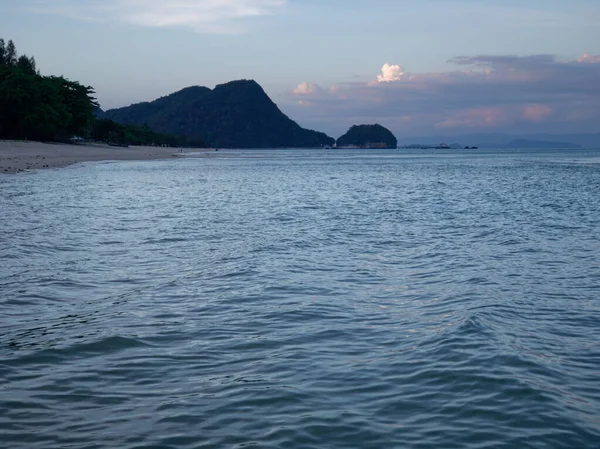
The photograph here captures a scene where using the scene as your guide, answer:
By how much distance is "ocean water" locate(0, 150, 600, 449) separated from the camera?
584 cm

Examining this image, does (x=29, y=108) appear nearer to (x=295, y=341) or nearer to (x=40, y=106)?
(x=40, y=106)

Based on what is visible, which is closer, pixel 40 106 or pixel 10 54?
pixel 40 106

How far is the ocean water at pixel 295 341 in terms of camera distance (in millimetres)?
5840

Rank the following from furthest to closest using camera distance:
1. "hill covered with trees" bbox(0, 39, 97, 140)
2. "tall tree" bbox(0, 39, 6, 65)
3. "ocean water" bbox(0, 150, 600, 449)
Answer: "tall tree" bbox(0, 39, 6, 65), "hill covered with trees" bbox(0, 39, 97, 140), "ocean water" bbox(0, 150, 600, 449)

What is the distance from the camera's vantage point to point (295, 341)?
855 cm

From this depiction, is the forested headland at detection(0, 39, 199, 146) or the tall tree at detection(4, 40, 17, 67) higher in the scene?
the tall tree at detection(4, 40, 17, 67)

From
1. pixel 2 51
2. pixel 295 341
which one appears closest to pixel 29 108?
pixel 2 51

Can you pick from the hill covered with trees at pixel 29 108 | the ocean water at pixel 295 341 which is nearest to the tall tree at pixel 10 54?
the hill covered with trees at pixel 29 108

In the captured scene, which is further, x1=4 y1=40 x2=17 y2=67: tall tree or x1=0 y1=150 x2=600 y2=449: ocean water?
x1=4 y1=40 x2=17 y2=67: tall tree

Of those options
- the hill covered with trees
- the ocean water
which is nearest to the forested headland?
the hill covered with trees

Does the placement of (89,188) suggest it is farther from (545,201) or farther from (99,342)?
(99,342)

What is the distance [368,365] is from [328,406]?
4.54ft

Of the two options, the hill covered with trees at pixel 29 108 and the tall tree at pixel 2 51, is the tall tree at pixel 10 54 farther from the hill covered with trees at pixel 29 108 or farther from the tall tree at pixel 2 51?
the hill covered with trees at pixel 29 108

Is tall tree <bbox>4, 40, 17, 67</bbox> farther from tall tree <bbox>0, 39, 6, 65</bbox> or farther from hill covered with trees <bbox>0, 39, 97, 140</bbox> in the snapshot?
hill covered with trees <bbox>0, 39, 97, 140</bbox>
